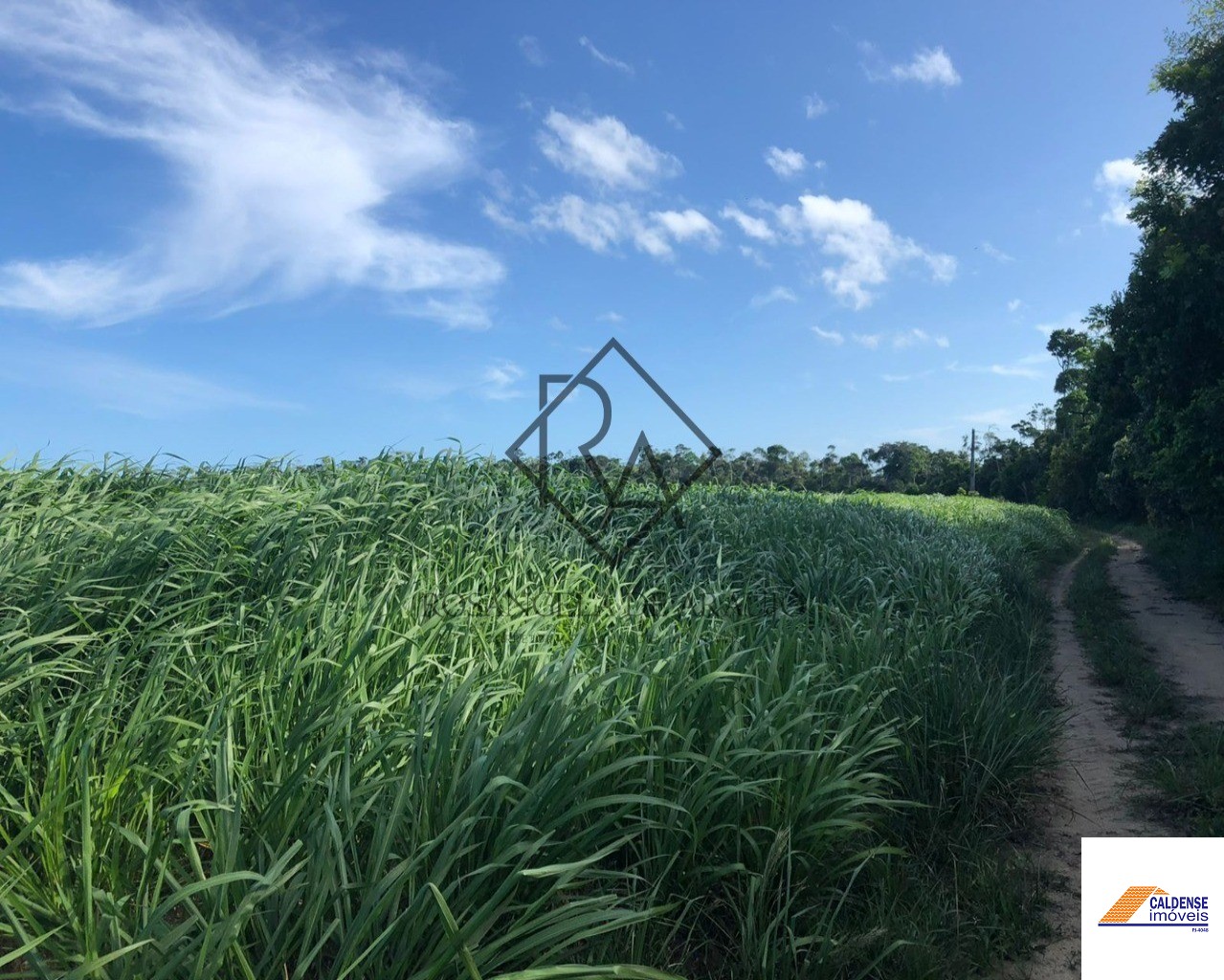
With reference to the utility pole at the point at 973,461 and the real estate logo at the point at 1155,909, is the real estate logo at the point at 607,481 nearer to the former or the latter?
the real estate logo at the point at 1155,909

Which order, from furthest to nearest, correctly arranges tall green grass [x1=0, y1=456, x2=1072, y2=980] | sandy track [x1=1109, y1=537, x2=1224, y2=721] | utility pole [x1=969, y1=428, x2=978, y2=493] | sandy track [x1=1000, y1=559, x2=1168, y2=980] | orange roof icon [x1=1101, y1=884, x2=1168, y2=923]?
utility pole [x1=969, y1=428, x2=978, y2=493] < sandy track [x1=1109, y1=537, x2=1224, y2=721] < orange roof icon [x1=1101, y1=884, x2=1168, y2=923] < sandy track [x1=1000, y1=559, x2=1168, y2=980] < tall green grass [x1=0, y1=456, x2=1072, y2=980]


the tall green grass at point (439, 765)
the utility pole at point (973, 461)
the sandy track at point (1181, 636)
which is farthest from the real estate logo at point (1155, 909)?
the utility pole at point (973, 461)

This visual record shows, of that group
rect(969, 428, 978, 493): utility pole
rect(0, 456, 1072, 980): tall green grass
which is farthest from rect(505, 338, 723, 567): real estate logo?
rect(969, 428, 978, 493): utility pole

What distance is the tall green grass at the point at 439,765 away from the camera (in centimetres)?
218

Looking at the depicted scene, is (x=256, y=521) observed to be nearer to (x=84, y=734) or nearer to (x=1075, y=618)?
(x=84, y=734)

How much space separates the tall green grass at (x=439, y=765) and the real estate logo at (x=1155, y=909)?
14.7 inches

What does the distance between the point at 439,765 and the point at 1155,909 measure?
291 cm

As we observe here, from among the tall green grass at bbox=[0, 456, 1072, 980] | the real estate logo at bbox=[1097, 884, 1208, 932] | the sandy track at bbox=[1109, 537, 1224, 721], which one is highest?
the tall green grass at bbox=[0, 456, 1072, 980]

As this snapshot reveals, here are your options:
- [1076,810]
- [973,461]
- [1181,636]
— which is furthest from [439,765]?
[973,461]

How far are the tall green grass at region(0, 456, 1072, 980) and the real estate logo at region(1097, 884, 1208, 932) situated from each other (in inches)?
14.7

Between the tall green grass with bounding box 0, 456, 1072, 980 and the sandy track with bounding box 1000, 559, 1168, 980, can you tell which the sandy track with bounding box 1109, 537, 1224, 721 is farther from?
the tall green grass with bounding box 0, 456, 1072, 980

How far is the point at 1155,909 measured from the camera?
3.21 metres

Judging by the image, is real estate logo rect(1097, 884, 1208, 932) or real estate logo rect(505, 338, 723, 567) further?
real estate logo rect(505, 338, 723, 567)

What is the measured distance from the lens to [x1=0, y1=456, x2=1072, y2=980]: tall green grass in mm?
2180
